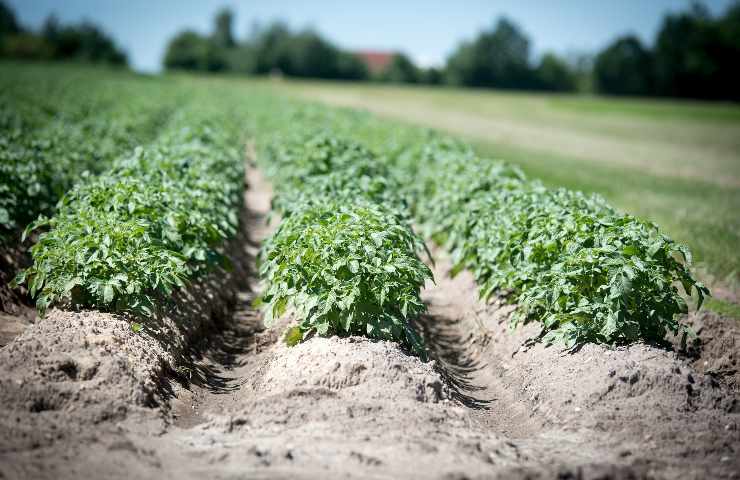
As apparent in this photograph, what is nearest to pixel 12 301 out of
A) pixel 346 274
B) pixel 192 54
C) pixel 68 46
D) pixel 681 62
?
pixel 346 274

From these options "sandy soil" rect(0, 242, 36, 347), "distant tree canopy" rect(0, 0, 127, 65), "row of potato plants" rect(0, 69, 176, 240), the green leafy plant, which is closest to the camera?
the green leafy plant

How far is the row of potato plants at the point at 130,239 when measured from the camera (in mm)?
5473

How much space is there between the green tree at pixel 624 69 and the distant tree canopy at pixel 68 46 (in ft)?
218

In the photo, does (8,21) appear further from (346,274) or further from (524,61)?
(346,274)

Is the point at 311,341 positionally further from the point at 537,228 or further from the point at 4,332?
the point at 4,332

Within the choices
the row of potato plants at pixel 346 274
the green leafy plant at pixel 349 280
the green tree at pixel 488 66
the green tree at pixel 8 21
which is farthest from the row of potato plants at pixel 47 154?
the green tree at pixel 8 21

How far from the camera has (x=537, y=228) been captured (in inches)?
241

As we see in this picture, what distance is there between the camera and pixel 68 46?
9531 centimetres

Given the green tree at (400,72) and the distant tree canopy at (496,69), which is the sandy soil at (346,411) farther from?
the green tree at (400,72)

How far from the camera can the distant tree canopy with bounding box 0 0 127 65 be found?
86438mm

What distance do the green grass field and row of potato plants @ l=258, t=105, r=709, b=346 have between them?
286cm

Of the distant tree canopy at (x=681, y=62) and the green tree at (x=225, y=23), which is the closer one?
the distant tree canopy at (x=681, y=62)

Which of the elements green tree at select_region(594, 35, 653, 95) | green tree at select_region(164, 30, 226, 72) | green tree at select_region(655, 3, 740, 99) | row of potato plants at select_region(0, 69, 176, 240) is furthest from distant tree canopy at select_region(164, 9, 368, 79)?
row of potato plants at select_region(0, 69, 176, 240)

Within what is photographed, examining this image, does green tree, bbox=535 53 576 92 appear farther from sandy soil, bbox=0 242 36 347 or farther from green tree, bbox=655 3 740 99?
sandy soil, bbox=0 242 36 347
